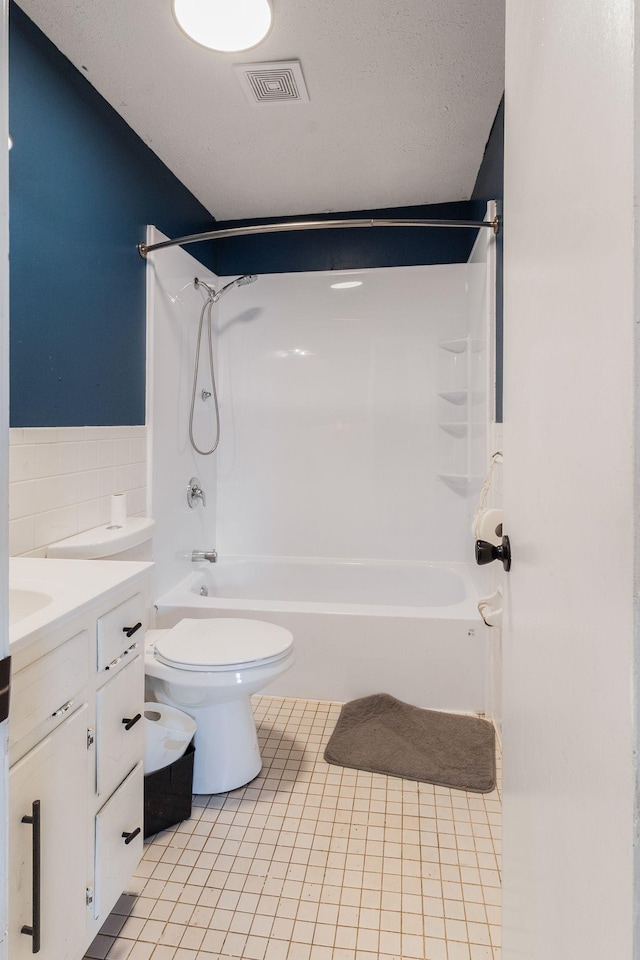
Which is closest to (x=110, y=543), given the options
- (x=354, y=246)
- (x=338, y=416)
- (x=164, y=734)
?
(x=164, y=734)

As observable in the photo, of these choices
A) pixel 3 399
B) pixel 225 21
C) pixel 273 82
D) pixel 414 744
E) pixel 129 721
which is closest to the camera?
pixel 3 399

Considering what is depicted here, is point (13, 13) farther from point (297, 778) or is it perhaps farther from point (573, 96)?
point (297, 778)

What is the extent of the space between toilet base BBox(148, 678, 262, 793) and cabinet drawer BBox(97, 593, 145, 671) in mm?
589

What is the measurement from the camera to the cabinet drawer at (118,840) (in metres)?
1.16

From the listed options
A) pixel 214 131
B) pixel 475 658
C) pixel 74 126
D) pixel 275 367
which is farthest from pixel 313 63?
pixel 475 658

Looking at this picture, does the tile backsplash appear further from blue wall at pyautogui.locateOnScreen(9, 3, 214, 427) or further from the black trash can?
the black trash can

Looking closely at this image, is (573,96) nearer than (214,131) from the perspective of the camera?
Yes

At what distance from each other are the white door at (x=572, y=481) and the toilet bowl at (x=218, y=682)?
102 cm

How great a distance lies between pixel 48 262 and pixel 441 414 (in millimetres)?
2103

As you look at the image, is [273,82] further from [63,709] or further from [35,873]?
[35,873]

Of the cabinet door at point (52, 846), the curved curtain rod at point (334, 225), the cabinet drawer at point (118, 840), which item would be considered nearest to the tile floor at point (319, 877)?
the cabinet drawer at point (118, 840)

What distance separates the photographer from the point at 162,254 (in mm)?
2494

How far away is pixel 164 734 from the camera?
66.8 inches

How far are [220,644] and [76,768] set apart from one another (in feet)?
2.69
